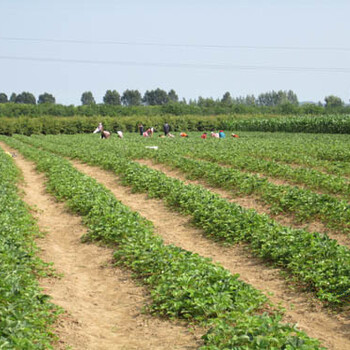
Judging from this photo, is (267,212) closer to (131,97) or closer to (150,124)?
(150,124)

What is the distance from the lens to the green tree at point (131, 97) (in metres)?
140

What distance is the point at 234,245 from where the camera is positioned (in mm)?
9000

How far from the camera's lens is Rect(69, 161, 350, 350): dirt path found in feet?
18.6

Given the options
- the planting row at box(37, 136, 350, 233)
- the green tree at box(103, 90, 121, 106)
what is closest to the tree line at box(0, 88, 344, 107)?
the green tree at box(103, 90, 121, 106)

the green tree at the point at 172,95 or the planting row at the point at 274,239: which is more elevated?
the green tree at the point at 172,95

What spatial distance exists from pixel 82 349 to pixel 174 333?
106cm

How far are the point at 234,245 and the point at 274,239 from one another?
A: 926mm

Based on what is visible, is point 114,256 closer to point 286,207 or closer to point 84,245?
point 84,245

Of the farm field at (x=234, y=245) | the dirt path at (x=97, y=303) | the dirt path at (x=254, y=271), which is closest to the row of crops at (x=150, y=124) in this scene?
the farm field at (x=234, y=245)

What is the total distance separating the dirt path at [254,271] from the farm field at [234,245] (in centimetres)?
2

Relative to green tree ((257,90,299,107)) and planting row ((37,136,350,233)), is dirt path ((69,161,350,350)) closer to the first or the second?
planting row ((37,136,350,233))

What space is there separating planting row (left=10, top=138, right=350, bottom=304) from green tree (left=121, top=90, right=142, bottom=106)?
128990mm

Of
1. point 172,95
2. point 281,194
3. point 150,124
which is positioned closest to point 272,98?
point 172,95

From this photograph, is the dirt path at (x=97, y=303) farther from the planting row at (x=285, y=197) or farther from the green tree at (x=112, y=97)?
the green tree at (x=112, y=97)
